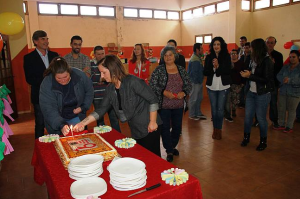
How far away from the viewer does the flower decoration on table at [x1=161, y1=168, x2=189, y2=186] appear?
4.32 feet

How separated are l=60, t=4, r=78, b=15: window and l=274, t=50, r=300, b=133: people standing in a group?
981cm

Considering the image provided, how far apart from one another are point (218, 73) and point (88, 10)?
9708 mm

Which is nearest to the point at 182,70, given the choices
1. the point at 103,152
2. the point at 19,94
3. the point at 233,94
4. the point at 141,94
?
the point at 141,94

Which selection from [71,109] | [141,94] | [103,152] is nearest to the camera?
[103,152]

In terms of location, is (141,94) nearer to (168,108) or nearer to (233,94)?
(168,108)

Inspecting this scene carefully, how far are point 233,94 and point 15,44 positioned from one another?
18.2 ft

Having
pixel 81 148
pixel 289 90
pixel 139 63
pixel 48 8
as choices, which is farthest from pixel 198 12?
pixel 81 148

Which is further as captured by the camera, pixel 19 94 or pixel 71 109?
pixel 19 94

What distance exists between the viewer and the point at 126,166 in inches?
55.7

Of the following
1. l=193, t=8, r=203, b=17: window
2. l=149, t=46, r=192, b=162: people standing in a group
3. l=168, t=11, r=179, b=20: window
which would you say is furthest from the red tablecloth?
l=168, t=11, r=179, b=20: window

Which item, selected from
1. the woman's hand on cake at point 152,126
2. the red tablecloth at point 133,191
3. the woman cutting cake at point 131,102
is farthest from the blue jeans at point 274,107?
the red tablecloth at point 133,191

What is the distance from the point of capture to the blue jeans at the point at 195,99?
5.29 meters

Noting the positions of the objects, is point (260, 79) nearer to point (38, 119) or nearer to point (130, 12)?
point (38, 119)

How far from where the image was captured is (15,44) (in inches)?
245
